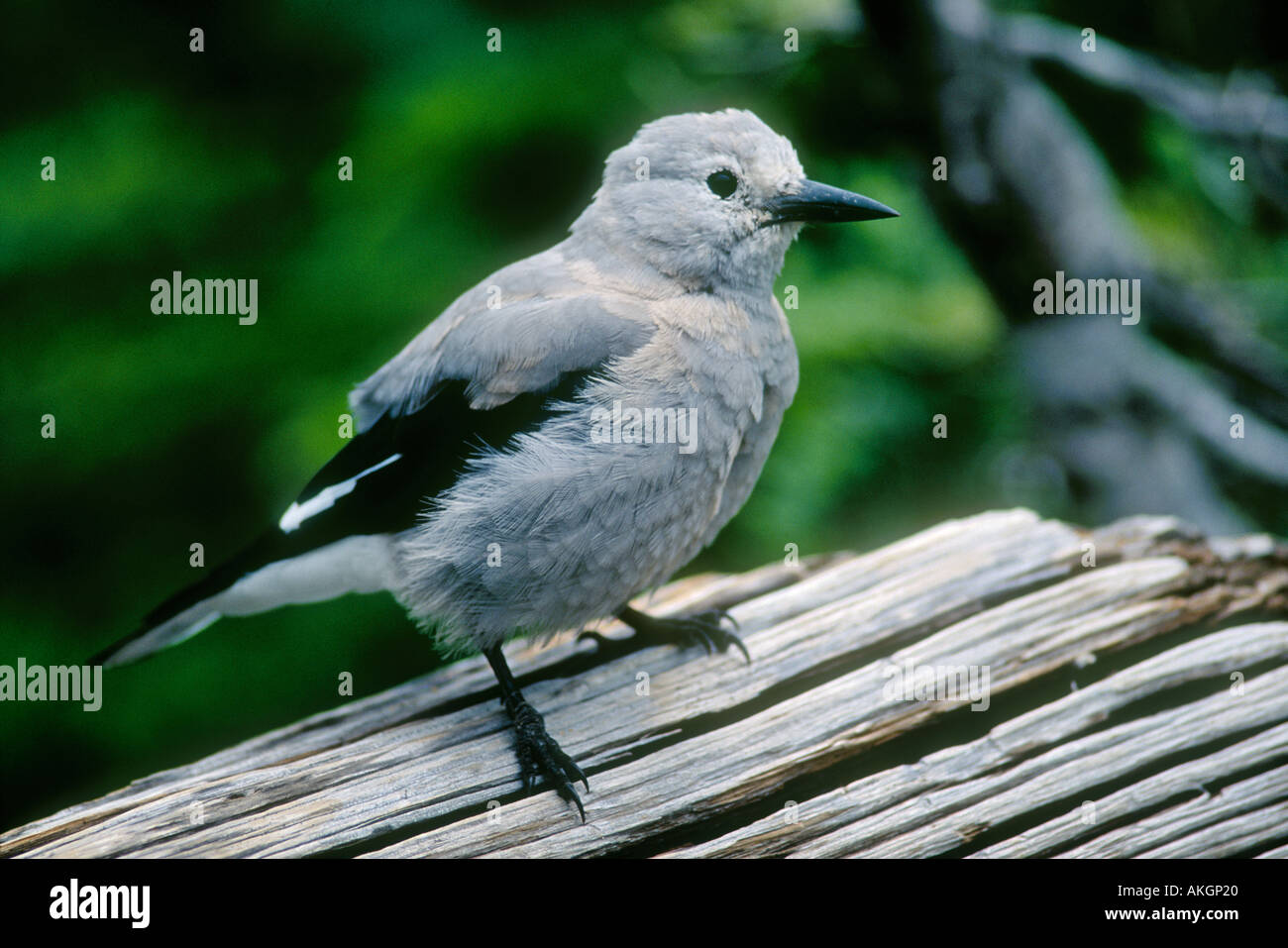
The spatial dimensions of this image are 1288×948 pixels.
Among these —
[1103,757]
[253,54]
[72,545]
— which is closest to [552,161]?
[253,54]

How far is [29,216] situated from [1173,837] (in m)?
3.09

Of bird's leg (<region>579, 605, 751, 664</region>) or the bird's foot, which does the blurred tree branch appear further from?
the bird's foot

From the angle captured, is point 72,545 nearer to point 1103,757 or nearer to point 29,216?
point 29,216

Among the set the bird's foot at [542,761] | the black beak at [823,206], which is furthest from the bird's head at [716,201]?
the bird's foot at [542,761]

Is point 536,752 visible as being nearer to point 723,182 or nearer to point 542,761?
point 542,761

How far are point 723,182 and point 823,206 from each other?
0.20m

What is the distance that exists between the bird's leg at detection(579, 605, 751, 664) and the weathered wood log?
4 cm

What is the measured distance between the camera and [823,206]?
2.09m

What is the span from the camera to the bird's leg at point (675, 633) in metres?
2.26

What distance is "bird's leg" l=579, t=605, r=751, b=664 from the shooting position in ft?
7.43

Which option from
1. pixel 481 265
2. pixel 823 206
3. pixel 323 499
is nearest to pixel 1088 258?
pixel 823 206

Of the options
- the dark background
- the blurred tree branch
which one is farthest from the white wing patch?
the blurred tree branch

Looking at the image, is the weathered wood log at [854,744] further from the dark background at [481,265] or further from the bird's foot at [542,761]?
Result: the dark background at [481,265]
